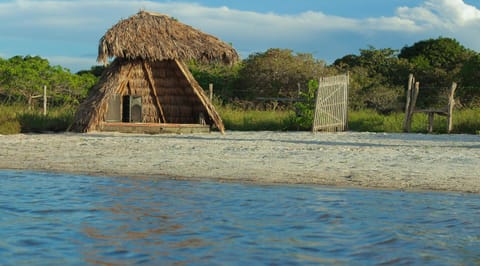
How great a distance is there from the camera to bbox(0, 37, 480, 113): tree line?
85.2 ft

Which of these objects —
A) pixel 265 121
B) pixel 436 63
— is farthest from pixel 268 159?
pixel 436 63

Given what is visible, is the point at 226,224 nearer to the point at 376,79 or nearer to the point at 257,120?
the point at 257,120

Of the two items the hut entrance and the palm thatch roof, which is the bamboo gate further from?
the hut entrance

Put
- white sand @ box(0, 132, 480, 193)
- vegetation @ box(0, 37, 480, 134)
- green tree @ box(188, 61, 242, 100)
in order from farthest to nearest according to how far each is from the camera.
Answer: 1. green tree @ box(188, 61, 242, 100)
2. vegetation @ box(0, 37, 480, 134)
3. white sand @ box(0, 132, 480, 193)

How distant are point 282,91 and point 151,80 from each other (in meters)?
8.71

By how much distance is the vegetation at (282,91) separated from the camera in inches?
757

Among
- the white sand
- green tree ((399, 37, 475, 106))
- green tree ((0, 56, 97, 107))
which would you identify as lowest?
the white sand

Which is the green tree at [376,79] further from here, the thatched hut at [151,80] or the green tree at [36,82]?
the green tree at [36,82]

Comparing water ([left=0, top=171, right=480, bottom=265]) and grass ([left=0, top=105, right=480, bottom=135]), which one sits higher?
grass ([left=0, top=105, right=480, bottom=135])

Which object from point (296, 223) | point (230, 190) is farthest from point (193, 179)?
point (296, 223)

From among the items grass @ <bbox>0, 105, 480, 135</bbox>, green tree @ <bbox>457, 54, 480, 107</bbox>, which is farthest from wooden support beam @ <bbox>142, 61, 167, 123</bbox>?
green tree @ <bbox>457, 54, 480, 107</bbox>

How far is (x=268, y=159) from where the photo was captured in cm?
1145

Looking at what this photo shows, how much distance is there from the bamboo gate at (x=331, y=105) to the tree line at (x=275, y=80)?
12.3ft

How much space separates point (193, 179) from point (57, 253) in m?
3.95
